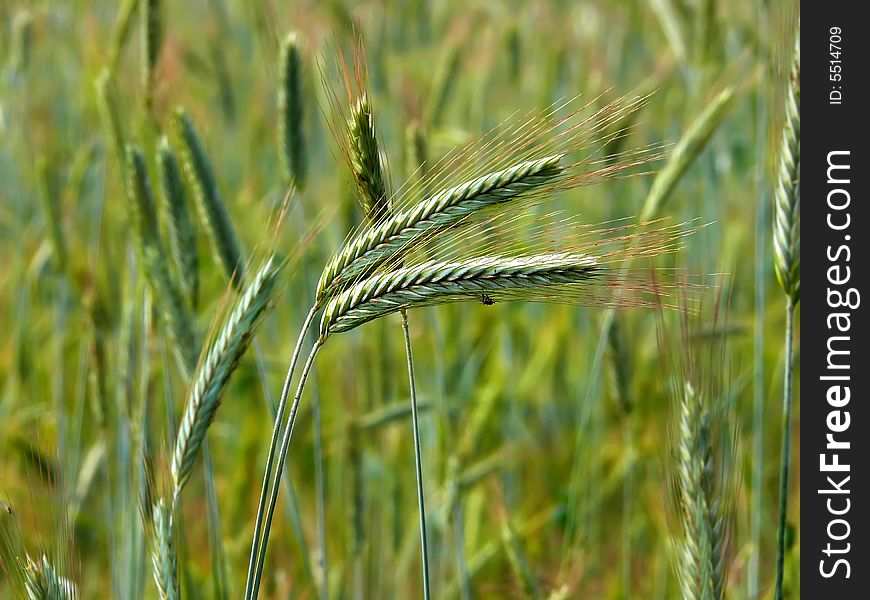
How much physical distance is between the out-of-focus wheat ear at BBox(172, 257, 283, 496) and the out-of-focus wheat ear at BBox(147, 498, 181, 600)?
0.12 feet

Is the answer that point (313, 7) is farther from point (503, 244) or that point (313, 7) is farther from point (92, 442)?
point (503, 244)

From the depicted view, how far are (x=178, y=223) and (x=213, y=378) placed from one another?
0.50 metres

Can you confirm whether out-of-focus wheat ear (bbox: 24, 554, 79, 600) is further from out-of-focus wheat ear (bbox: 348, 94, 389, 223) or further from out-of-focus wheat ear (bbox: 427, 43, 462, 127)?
out-of-focus wheat ear (bbox: 427, 43, 462, 127)

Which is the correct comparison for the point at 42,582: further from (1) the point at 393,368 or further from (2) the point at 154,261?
(1) the point at 393,368

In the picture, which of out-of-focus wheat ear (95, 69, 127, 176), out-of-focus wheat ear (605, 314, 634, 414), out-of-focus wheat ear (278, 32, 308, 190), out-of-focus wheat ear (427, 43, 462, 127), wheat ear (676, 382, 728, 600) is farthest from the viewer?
out-of-focus wheat ear (427, 43, 462, 127)

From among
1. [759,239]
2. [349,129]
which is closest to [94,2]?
[759,239]

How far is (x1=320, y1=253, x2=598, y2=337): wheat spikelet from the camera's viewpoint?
0.79 metres

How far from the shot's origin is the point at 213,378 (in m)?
0.91

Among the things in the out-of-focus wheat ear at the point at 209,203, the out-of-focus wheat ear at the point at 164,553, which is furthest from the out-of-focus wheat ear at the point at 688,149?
the out-of-focus wheat ear at the point at 164,553

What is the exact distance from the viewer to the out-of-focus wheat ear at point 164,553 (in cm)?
88

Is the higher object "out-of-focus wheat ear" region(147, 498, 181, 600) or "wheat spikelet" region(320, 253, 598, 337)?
"wheat spikelet" region(320, 253, 598, 337)

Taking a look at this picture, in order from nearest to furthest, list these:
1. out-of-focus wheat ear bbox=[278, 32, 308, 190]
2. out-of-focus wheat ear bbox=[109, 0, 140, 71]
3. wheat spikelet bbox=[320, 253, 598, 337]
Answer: wheat spikelet bbox=[320, 253, 598, 337] < out-of-focus wheat ear bbox=[278, 32, 308, 190] < out-of-focus wheat ear bbox=[109, 0, 140, 71]

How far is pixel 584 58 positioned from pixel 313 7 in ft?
3.80
